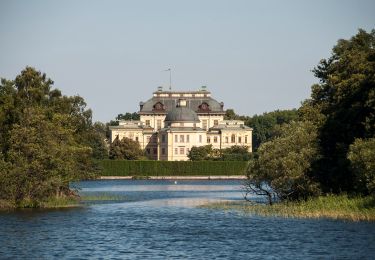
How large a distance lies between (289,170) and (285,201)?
4.37 metres

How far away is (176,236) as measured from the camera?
1725 inches

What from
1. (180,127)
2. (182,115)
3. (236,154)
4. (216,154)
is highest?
(182,115)

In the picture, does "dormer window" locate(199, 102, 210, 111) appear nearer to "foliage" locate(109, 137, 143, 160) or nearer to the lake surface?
"foliage" locate(109, 137, 143, 160)

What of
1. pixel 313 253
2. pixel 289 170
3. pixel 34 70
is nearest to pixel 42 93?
pixel 34 70

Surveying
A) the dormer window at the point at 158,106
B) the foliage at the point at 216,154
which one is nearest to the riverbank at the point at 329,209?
the foliage at the point at 216,154

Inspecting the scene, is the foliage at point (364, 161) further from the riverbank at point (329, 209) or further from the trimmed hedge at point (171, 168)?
the trimmed hedge at point (171, 168)

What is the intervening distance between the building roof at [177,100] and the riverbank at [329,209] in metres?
125

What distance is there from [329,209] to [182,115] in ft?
386

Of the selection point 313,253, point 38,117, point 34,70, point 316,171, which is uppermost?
point 34,70

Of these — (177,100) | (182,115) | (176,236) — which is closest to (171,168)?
(182,115)

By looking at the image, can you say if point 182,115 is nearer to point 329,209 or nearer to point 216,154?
point 216,154

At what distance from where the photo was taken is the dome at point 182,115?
167 metres

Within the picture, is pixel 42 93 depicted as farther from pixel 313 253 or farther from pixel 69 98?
pixel 313 253

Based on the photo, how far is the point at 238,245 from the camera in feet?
130
